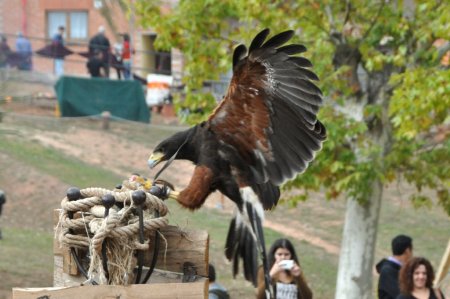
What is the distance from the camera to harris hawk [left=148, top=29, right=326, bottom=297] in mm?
4688

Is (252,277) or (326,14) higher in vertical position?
(326,14)

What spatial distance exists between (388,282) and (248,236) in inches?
135

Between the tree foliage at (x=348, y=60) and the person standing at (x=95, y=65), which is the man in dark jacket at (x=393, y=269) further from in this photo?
the person standing at (x=95, y=65)

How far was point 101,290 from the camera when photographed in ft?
10.3

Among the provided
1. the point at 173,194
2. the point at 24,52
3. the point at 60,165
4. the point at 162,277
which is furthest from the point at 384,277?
the point at 24,52

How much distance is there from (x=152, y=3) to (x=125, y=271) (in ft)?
25.4

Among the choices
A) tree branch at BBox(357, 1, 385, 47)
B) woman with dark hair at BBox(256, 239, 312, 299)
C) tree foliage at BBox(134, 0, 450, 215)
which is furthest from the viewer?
tree branch at BBox(357, 1, 385, 47)

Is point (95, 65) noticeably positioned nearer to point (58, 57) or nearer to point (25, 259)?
point (58, 57)

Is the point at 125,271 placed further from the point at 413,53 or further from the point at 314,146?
the point at 413,53

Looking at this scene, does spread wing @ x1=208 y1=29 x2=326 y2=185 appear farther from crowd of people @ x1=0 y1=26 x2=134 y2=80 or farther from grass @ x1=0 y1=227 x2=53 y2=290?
crowd of people @ x1=0 y1=26 x2=134 y2=80

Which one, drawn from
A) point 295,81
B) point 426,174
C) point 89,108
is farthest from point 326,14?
point 89,108

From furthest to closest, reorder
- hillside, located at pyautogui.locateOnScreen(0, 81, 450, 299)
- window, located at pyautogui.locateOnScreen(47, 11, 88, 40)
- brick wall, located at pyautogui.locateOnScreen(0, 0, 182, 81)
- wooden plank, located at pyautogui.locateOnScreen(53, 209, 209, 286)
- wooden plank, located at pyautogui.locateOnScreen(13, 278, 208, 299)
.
Answer: 1. window, located at pyautogui.locateOnScreen(47, 11, 88, 40)
2. brick wall, located at pyautogui.locateOnScreen(0, 0, 182, 81)
3. hillside, located at pyautogui.locateOnScreen(0, 81, 450, 299)
4. wooden plank, located at pyautogui.locateOnScreen(53, 209, 209, 286)
5. wooden plank, located at pyautogui.locateOnScreen(13, 278, 208, 299)

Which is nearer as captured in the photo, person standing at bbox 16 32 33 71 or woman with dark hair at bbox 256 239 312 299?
woman with dark hair at bbox 256 239 312 299

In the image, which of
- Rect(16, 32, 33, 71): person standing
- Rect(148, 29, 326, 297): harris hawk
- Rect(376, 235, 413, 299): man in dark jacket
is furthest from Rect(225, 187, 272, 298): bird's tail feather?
Rect(16, 32, 33, 71): person standing
